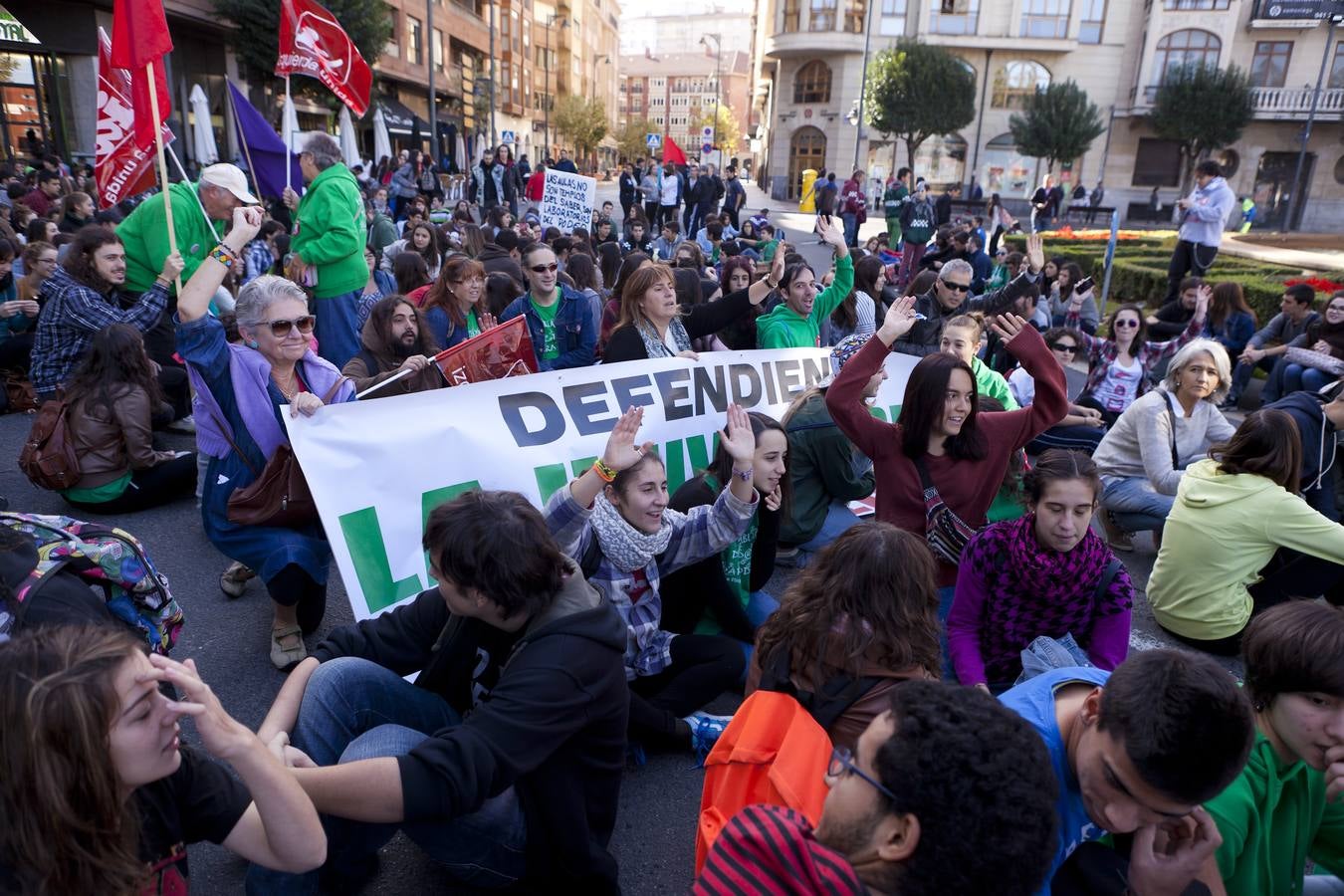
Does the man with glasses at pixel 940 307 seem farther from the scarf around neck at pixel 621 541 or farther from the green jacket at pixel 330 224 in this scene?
the green jacket at pixel 330 224

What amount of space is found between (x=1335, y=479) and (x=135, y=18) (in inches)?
303

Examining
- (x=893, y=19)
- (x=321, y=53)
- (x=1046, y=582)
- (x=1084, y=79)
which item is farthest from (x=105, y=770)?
→ (x=1084, y=79)

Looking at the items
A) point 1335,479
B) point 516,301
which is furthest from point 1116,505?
point 516,301

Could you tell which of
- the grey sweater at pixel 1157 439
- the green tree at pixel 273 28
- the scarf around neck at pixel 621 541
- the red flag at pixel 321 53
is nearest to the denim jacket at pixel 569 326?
the scarf around neck at pixel 621 541

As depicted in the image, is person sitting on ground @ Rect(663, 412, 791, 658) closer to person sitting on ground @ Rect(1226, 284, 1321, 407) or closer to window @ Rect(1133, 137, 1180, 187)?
person sitting on ground @ Rect(1226, 284, 1321, 407)

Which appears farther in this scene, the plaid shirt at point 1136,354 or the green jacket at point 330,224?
the plaid shirt at point 1136,354

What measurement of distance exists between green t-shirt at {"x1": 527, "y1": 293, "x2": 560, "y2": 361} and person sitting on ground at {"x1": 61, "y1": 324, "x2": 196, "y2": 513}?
2.47 meters

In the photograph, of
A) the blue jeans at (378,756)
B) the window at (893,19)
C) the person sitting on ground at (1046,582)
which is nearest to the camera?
the blue jeans at (378,756)

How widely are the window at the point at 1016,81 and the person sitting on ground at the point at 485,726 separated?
52.3 meters

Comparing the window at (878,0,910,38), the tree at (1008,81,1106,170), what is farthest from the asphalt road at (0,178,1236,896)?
the window at (878,0,910,38)

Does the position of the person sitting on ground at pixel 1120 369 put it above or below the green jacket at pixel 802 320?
below

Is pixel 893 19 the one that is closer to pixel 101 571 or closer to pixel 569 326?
pixel 569 326

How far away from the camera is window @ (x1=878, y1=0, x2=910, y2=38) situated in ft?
156

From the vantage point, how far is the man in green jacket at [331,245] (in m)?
6.19
